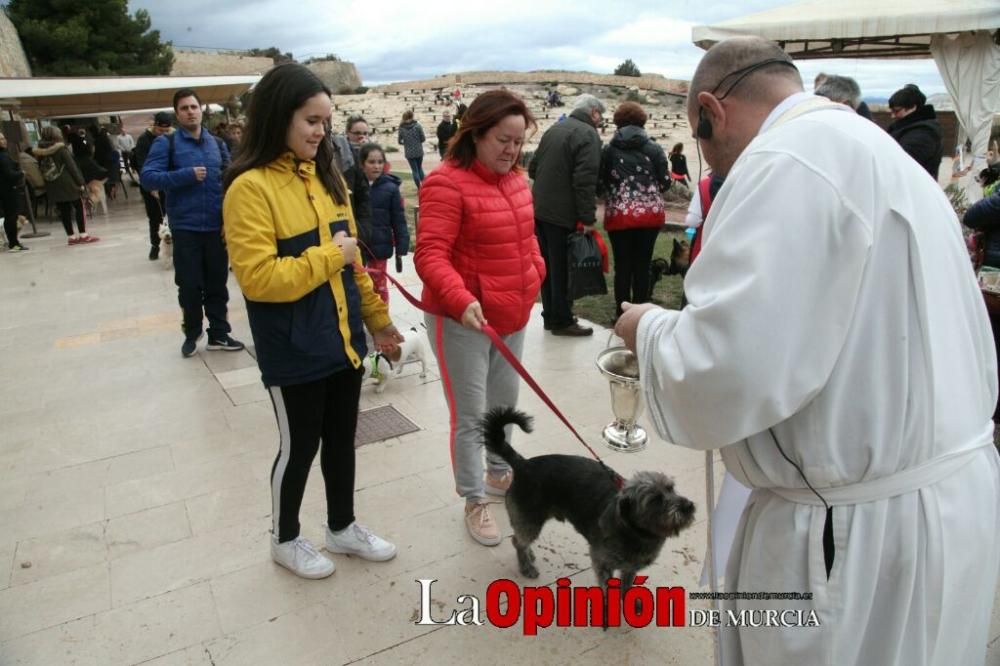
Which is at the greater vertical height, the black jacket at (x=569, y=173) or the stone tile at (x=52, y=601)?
the black jacket at (x=569, y=173)

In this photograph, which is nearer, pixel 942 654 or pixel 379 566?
pixel 942 654

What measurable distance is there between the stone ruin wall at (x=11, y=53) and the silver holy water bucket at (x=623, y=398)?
34.1m

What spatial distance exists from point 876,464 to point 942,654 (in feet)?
1.57

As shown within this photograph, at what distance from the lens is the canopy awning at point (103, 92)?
13984mm

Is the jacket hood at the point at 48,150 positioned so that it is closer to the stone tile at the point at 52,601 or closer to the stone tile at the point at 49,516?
the stone tile at the point at 49,516

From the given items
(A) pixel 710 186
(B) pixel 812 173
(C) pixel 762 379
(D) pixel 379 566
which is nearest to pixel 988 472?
(C) pixel 762 379

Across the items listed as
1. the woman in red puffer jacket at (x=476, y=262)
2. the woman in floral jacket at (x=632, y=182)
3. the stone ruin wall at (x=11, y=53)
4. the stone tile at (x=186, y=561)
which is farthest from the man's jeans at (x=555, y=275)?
the stone ruin wall at (x=11, y=53)

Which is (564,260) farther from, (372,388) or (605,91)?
(605,91)

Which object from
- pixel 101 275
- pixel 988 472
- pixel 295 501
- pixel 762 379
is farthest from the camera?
pixel 101 275

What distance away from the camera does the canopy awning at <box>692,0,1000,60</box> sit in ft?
24.2

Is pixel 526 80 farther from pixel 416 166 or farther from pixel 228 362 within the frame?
pixel 228 362

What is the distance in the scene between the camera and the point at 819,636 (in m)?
1.43

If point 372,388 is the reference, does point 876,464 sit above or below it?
above

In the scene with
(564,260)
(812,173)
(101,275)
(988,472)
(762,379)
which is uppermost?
(812,173)
